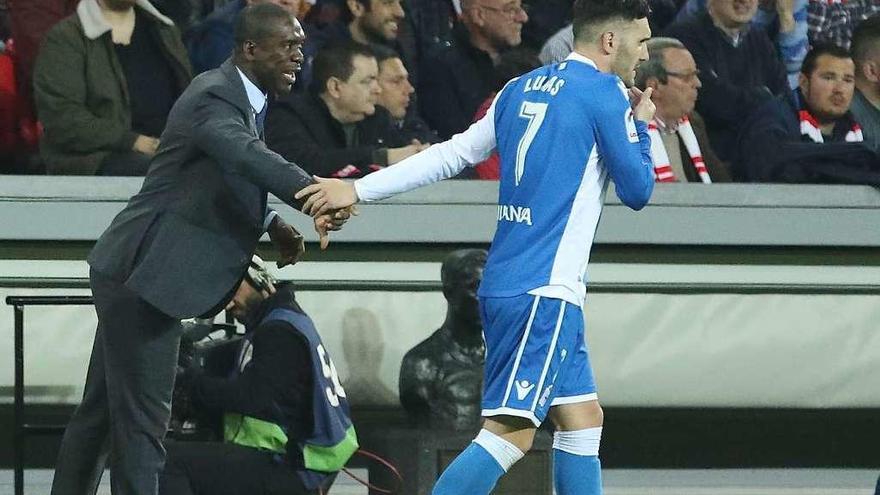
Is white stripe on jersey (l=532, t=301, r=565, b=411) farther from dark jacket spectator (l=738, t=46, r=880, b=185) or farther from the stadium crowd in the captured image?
dark jacket spectator (l=738, t=46, r=880, b=185)

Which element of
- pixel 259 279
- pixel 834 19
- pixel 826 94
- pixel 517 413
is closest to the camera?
pixel 517 413

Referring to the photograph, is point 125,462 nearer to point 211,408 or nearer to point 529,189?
point 211,408

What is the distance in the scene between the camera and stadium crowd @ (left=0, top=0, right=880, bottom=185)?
772 centimetres

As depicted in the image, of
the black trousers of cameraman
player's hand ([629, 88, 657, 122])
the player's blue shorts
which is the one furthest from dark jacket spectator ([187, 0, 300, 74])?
the player's blue shorts

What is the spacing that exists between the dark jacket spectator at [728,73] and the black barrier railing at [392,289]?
797 mm

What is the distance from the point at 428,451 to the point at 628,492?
146cm

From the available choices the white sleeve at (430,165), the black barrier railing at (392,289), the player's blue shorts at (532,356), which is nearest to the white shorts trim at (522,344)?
the player's blue shorts at (532,356)

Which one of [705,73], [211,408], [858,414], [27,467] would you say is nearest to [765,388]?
[858,414]

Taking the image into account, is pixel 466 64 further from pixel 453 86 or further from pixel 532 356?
pixel 532 356

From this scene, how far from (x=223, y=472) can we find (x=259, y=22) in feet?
5.95

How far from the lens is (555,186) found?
5281 mm

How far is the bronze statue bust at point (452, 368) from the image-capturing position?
7.38 metres

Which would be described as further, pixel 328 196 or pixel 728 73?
pixel 728 73

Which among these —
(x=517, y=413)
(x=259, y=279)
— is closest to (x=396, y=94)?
(x=259, y=279)
